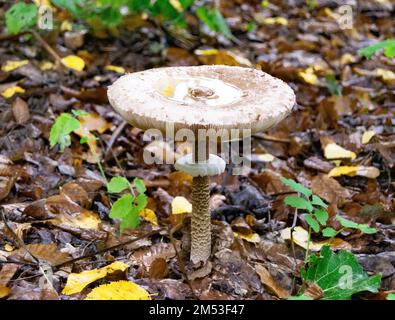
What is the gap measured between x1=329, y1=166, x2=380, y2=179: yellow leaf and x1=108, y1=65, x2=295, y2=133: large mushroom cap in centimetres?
134

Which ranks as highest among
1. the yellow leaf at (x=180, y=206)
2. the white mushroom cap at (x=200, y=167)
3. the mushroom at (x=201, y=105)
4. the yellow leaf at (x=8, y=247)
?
the mushroom at (x=201, y=105)

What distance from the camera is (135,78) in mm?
2564

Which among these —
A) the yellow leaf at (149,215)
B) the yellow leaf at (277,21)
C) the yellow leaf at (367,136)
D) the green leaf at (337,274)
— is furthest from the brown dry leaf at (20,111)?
the yellow leaf at (277,21)

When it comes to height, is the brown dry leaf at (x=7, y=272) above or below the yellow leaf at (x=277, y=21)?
above

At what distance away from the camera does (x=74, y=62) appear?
15.9ft

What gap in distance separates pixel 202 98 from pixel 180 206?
40.9 inches

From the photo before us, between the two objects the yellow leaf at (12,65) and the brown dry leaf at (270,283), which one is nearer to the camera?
the brown dry leaf at (270,283)

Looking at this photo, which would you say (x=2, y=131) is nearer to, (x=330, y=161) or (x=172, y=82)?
(x=172, y=82)

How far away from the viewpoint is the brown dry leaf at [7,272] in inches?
99.7

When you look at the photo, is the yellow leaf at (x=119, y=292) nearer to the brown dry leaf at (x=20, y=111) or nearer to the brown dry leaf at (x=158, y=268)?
the brown dry leaf at (x=158, y=268)

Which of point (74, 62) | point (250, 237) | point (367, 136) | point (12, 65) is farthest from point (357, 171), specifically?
point (12, 65)

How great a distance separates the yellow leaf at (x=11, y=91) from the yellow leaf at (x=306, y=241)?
8.21 feet

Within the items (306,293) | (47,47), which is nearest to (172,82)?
(306,293)

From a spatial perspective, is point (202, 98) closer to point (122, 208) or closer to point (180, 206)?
point (122, 208)
